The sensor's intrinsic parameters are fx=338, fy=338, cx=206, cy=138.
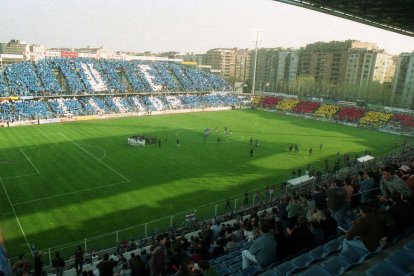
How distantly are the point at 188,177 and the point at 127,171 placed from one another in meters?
5.59

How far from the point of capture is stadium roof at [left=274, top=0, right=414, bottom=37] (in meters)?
19.0

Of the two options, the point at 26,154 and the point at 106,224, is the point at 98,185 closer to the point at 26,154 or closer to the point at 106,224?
the point at 106,224

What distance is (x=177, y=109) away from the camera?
7056cm

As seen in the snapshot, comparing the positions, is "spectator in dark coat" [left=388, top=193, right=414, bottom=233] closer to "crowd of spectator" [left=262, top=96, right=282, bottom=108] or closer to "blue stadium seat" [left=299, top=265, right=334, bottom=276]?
"blue stadium seat" [left=299, top=265, right=334, bottom=276]

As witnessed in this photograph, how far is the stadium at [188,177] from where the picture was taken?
7.48 metres

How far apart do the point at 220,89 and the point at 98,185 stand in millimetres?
63344

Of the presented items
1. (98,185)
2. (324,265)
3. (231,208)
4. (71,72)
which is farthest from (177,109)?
(324,265)

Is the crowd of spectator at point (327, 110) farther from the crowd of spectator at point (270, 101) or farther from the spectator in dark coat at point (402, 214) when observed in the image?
the spectator in dark coat at point (402, 214)

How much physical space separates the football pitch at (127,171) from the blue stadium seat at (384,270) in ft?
47.4

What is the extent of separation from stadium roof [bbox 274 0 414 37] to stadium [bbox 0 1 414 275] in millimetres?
466

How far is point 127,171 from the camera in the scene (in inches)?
1188

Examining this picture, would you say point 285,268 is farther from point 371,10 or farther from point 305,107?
point 305,107

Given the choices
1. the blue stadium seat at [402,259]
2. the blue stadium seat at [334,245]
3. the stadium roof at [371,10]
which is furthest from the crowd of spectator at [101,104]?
the blue stadium seat at [402,259]

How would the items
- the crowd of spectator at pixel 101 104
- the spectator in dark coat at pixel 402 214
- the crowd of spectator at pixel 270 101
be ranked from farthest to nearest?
1. the crowd of spectator at pixel 270 101
2. the crowd of spectator at pixel 101 104
3. the spectator in dark coat at pixel 402 214
